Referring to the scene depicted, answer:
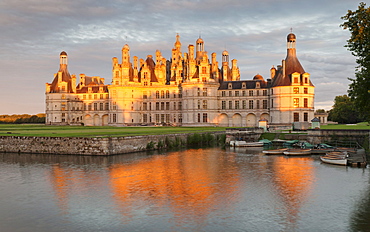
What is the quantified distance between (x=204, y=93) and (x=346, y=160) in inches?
1985

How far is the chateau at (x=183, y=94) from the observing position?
7306 centimetres

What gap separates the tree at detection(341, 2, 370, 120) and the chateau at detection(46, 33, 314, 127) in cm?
4828

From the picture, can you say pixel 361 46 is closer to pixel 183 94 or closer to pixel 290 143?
pixel 290 143

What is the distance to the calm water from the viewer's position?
1552 centimetres

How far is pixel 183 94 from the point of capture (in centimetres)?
8112

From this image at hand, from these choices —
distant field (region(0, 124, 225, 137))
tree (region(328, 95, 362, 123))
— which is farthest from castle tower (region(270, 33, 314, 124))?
tree (region(328, 95, 362, 123))

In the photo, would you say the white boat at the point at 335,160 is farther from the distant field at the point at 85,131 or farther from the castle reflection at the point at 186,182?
the distant field at the point at 85,131

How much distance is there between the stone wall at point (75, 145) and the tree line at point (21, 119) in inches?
2787

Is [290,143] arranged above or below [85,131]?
below

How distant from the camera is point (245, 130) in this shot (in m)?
56.4

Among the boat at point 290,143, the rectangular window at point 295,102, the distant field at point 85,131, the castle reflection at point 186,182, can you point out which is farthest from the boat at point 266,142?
the rectangular window at point 295,102

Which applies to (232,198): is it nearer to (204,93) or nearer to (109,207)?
(109,207)

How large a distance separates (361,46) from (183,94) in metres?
58.7

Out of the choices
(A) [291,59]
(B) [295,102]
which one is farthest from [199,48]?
(B) [295,102]
